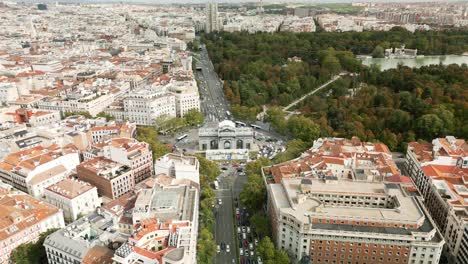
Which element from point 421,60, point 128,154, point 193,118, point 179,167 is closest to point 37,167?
point 128,154

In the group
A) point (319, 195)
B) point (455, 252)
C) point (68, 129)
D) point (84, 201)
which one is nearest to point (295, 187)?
point (319, 195)

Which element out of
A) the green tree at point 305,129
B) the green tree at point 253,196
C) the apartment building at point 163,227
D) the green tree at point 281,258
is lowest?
the green tree at point 281,258

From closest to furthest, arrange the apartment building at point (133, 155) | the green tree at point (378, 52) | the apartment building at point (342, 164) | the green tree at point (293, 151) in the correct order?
1. the apartment building at point (342, 164)
2. the apartment building at point (133, 155)
3. the green tree at point (293, 151)
4. the green tree at point (378, 52)

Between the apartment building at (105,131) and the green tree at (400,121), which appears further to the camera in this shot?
the green tree at (400,121)

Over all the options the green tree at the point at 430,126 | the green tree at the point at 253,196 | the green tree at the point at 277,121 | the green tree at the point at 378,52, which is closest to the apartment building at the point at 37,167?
the green tree at the point at 253,196

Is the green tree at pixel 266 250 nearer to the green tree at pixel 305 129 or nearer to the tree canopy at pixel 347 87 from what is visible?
the green tree at pixel 305 129

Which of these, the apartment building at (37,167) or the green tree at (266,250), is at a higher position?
the apartment building at (37,167)

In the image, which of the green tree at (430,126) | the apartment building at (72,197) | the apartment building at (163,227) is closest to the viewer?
the apartment building at (163,227)
